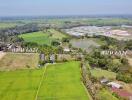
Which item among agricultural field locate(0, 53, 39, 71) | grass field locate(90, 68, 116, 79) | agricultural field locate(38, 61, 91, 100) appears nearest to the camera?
agricultural field locate(38, 61, 91, 100)

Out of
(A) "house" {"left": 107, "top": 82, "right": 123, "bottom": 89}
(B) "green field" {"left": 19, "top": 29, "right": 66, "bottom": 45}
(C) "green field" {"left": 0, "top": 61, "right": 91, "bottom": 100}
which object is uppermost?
(C) "green field" {"left": 0, "top": 61, "right": 91, "bottom": 100}

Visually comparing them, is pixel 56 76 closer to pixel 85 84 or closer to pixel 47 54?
pixel 85 84

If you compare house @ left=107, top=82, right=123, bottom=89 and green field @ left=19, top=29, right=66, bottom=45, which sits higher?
house @ left=107, top=82, right=123, bottom=89

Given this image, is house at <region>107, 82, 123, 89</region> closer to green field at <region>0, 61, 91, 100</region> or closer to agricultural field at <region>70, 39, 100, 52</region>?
green field at <region>0, 61, 91, 100</region>

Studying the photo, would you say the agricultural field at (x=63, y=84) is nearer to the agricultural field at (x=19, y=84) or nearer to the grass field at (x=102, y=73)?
the agricultural field at (x=19, y=84)

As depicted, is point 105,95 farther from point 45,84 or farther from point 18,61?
point 18,61

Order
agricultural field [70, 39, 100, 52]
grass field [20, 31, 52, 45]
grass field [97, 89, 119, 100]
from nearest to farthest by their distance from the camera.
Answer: grass field [97, 89, 119, 100], agricultural field [70, 39, 100, 52], grass field [20, 31, 52, 45]

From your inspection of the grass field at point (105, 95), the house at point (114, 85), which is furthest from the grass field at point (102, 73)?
the grass field at point (105, 95)

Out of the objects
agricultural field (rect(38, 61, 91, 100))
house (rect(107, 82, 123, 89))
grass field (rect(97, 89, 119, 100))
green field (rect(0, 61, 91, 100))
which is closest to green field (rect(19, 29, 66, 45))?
agricultural field (rect(38, 61, 91, 100))
